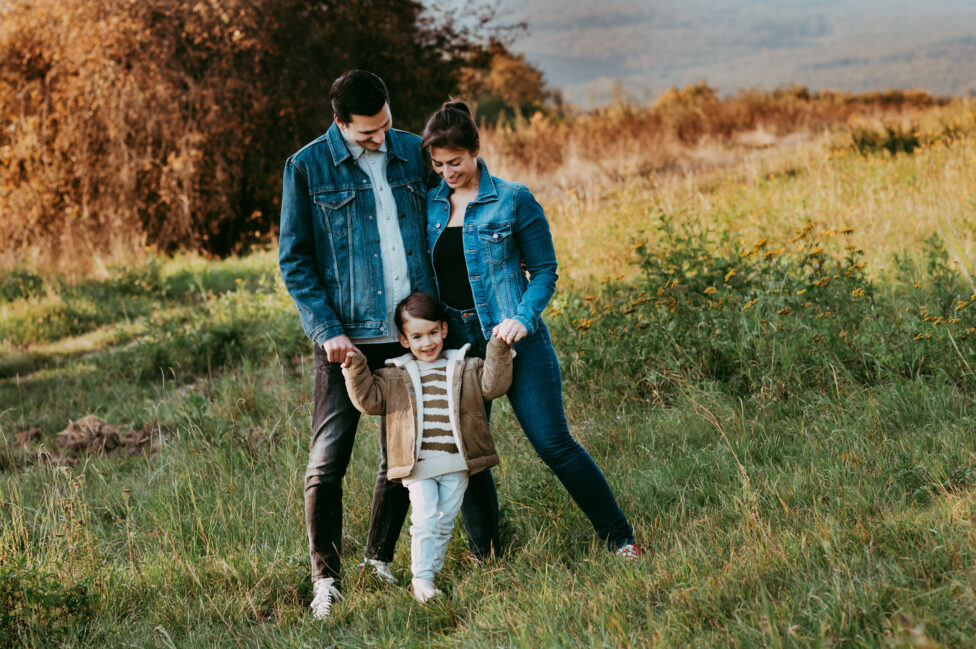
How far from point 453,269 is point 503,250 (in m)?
0.24

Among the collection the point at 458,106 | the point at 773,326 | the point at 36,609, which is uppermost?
the point at 458,106

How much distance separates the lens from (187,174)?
43.9ft

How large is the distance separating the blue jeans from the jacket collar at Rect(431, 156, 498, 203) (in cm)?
45

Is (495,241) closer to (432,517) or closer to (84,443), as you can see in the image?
(432,517)

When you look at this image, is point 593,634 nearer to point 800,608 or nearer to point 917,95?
point 800,608

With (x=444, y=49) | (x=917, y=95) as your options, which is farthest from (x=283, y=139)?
A: (x=917, y=95)

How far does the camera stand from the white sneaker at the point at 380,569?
10.9ft

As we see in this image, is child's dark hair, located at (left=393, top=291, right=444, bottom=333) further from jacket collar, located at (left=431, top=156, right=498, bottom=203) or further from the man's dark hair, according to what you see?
the man's dark hair

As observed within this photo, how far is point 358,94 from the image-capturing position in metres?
3.01

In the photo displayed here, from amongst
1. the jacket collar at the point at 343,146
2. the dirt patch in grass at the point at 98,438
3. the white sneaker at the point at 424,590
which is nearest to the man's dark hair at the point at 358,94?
the jacket collar at the point at 343,146

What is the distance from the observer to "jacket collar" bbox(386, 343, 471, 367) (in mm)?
3152

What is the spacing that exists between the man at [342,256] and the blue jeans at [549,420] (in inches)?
10.8

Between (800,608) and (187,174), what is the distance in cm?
1292

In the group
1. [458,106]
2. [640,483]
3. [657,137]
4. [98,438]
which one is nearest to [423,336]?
[458,106]
